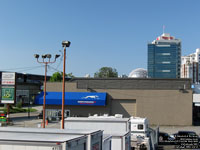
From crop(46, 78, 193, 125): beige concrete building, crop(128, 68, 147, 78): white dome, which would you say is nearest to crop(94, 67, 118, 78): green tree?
crop(128, 68, 147, 78): white dome

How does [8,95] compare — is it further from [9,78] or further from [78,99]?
[78,99]

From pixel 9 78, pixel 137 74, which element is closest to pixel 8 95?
pixel 9 78

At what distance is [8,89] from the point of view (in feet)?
144

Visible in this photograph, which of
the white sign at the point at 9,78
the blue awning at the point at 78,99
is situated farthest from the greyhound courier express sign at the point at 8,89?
the blue awning at the point at 78,99

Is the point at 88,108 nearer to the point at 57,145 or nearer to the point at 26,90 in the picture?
→ the point at 57,145

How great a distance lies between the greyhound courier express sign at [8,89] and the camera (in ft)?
143

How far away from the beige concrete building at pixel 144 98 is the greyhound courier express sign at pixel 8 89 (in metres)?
6.55

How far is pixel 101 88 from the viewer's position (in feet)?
155

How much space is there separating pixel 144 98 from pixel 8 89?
67.8 ft

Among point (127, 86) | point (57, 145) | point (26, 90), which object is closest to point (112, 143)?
point (57, 145)

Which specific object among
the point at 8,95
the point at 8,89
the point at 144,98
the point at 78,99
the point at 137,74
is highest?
the point at 137,74

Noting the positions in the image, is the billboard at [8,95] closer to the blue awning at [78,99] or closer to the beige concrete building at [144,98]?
the blue awning at [78,99]

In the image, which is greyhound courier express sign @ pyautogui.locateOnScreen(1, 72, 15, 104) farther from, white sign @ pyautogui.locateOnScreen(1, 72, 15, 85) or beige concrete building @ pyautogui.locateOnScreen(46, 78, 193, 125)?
beige concrete building @ pyautogui.locateOnScreen(46, 78, 193, 125)

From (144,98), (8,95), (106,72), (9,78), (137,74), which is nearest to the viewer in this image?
(8,95)
